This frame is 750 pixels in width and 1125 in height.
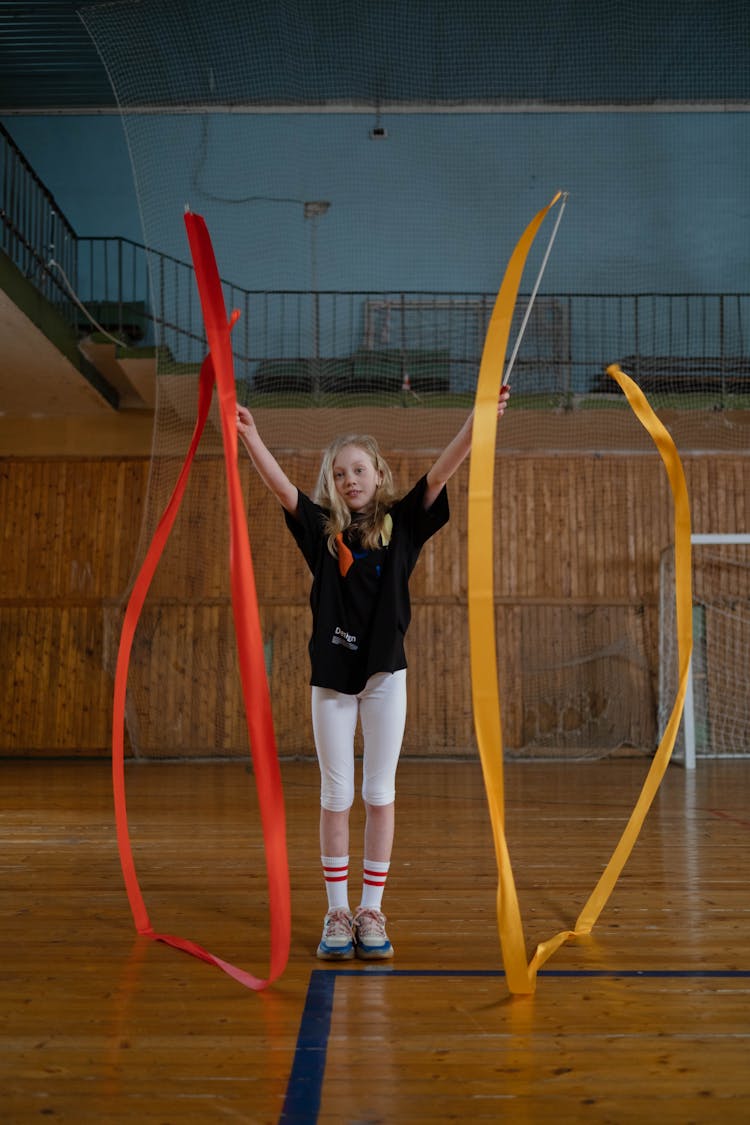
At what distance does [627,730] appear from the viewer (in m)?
9.30

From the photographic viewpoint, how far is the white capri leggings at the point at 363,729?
8.04ft

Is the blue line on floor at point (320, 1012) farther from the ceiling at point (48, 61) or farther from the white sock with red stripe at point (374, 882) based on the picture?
the ceiling at point (48, 61)

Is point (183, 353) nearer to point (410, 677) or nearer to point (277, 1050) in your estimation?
point (410, 677)

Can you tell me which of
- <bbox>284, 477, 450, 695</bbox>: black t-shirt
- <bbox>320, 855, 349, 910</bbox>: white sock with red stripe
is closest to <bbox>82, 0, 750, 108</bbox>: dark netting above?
<bbox>284, 477, 450, 695</bbox>: black t-shirt

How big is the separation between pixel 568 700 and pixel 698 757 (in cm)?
131

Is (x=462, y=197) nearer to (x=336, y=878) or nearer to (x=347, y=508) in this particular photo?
(x=347, y=508)

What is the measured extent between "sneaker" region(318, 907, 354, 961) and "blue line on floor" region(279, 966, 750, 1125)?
0.09 m

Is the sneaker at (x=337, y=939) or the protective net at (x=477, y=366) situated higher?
the protective net at (x=477, y=366)

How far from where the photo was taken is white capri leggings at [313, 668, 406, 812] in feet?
8.04

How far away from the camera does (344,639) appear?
8.11 ft

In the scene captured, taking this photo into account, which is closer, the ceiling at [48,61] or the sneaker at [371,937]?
the sneaker at [371,937]

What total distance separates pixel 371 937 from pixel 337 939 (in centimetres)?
9

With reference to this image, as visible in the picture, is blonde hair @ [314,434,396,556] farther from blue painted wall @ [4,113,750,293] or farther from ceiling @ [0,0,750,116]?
ceiling @ [0,0,750,116]

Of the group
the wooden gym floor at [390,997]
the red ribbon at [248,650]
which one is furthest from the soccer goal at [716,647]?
the red ribbon at [248,650]
